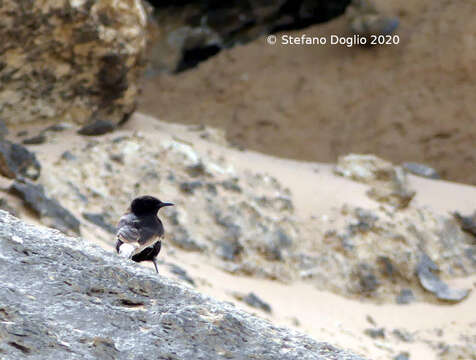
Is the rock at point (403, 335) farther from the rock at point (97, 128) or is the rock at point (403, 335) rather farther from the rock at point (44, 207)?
the rock at point (97, 128)

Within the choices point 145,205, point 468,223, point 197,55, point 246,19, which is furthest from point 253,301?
point 246,19

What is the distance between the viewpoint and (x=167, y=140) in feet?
22.4

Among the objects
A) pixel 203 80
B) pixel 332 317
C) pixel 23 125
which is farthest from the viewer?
pixel 203 80

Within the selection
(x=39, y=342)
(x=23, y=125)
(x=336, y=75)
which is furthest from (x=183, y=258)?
(x=336, y=75)

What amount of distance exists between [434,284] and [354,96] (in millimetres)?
4173

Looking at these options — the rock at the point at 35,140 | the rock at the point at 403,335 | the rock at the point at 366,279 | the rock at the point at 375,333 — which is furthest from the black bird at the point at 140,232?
the rock at the point at 366,279

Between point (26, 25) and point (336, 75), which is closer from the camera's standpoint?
point (26, 25)

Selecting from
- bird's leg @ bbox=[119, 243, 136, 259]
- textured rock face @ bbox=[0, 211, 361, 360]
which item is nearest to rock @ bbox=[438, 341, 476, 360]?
bird's leg @ bbox=[119, 243, 136, 259]

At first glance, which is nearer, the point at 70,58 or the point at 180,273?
the point at 180,273

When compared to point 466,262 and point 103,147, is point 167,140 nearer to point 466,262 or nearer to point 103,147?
point 103,147

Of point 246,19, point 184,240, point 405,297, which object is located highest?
point 184,240

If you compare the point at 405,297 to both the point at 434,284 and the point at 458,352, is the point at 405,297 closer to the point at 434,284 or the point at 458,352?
the point at 434,284

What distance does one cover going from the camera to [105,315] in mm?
1717

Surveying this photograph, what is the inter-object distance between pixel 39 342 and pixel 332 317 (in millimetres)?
4435
